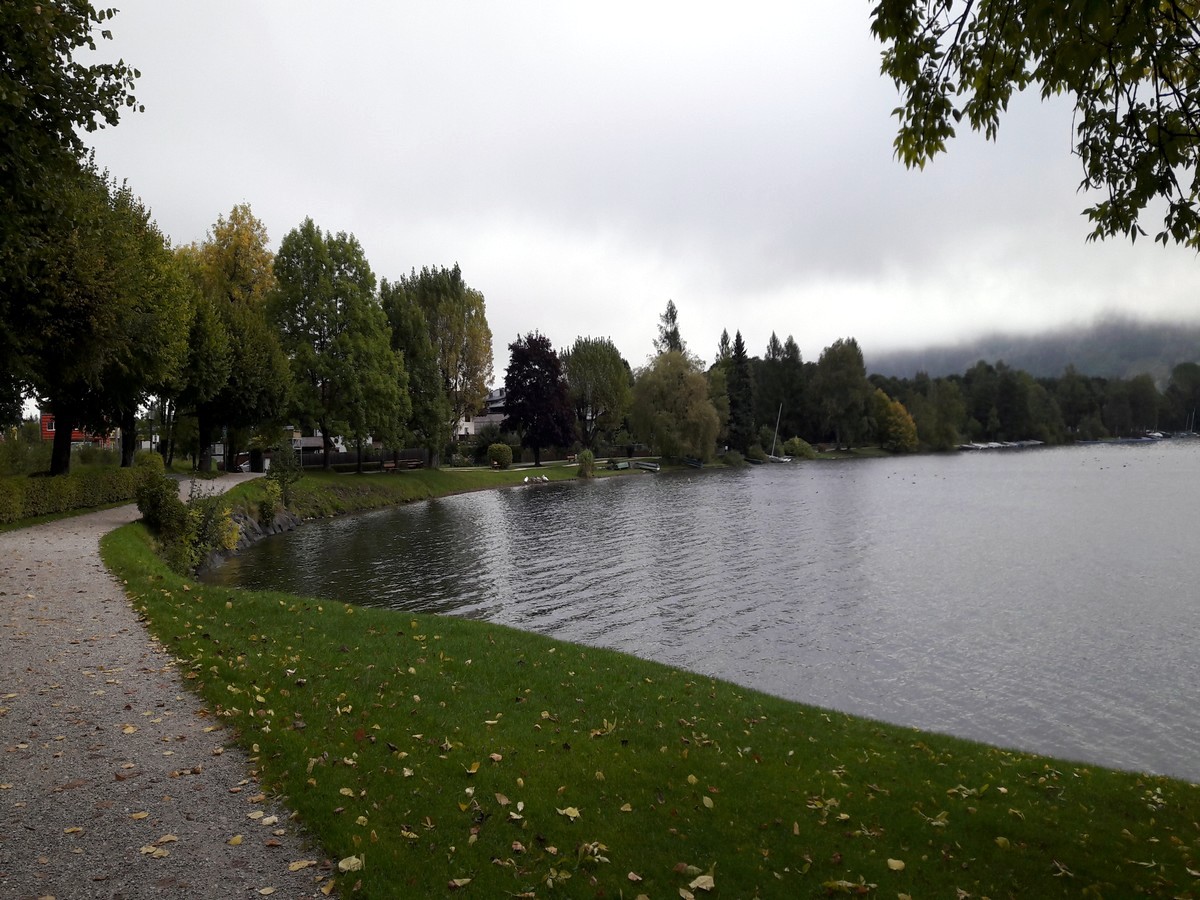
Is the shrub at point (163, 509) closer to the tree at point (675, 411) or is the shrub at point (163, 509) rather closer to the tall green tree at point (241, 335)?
the tall green tree at point (241, 335)

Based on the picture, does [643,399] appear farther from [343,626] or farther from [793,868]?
[793,868]

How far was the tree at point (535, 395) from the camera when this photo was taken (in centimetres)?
7144

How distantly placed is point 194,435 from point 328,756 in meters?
43.7

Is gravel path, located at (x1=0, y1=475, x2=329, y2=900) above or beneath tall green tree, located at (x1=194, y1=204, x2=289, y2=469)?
beneath

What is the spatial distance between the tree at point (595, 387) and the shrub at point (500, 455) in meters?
15.7

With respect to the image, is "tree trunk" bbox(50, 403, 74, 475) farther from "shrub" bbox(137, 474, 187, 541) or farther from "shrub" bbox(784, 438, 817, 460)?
"shrub" bbox(784, 438, 817, 460)

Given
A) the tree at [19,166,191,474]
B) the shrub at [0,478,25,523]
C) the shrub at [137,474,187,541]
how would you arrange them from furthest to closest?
the shrub at [137,474,187,541] → the shrub at [0,478,25,523] → the tree at [19,166,191,474]

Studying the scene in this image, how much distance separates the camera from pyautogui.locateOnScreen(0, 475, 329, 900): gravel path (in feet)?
16.3

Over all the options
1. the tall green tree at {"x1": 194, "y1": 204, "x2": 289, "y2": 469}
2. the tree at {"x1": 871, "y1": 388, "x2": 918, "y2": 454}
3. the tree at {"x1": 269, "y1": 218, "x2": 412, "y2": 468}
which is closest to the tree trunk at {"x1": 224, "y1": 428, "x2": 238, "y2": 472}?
the tall green tree at {"x1": 194, "y1": 204, "x2": 289, "y2": 469}

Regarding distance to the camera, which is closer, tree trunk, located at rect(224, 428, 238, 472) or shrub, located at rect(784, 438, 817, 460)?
tree trunk, located at rect(224, 428, 238, 472)

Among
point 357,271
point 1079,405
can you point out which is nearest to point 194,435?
point 357,271

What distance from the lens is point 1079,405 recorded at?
512ft

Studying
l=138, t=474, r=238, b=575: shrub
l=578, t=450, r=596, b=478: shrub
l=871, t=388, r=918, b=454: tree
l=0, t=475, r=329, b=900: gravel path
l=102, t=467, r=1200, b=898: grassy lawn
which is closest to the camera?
l=0, t=475, r=329, b=900: gravel path

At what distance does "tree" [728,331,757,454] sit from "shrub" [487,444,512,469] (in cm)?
3720
